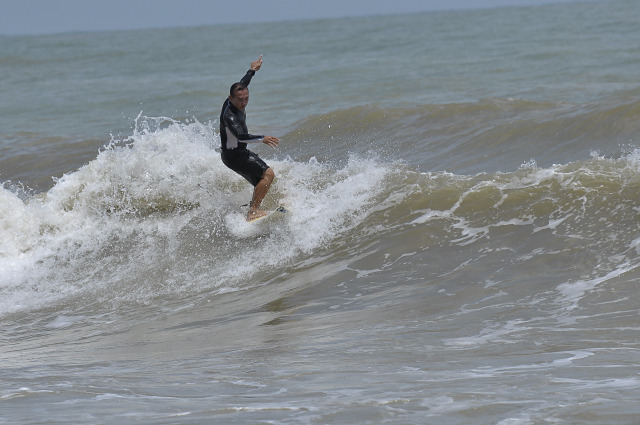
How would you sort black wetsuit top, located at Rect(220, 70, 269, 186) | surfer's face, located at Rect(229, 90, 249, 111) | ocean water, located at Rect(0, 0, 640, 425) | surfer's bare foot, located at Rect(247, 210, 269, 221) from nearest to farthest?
ocean water, located at Rect(0, 0, 640, 425), surfer's face, located at Rect(229, 90, 249, 111), black wetsuit top, located at Rect(220, 70, 269, 186), surfer's bare foot, located at Rect(247, 210, 269, 221)

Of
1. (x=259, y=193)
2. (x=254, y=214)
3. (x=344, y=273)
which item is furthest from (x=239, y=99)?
(x=344, y=273)

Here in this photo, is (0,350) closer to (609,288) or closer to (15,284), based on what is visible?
(15,284)

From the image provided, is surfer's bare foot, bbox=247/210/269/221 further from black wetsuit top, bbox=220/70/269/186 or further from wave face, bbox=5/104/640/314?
black wetsuit top, bbox=220/70/269/186

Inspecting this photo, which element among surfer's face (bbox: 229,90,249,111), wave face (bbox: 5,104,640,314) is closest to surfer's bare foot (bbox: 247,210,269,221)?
wave face (bbox: 5,104,640,314)

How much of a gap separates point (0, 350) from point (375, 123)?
974 cm

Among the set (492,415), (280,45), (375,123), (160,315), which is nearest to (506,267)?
(160,315)

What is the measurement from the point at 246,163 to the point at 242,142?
0.25m

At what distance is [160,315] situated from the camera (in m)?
7.18

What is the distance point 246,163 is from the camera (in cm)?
872

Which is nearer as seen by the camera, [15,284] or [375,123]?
[15,284]

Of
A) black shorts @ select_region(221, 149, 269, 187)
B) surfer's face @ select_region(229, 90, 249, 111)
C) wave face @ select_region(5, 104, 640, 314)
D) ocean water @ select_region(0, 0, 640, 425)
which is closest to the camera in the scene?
ocean water @ select_region(0, 0, 640, 425)

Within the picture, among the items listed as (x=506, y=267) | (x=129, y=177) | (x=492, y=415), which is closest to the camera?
(x=492, y=415)

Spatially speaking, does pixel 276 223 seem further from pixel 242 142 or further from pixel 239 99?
pixel 239 99

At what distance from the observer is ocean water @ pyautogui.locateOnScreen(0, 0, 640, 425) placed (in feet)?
13.6
